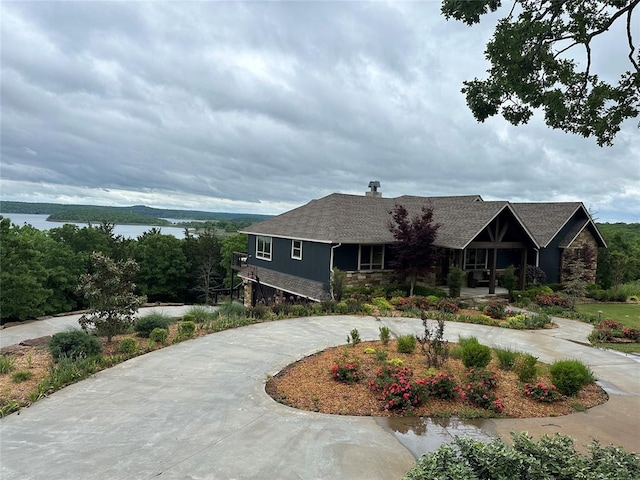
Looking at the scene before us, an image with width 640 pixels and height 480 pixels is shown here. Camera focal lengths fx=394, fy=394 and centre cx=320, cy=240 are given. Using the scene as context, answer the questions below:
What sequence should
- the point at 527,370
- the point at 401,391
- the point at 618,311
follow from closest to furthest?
the point at 401,391, the point at 527,370, the point at 618,311

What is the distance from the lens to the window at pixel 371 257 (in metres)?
19.5

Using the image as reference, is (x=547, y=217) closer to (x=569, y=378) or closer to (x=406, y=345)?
(x=406, y=345)

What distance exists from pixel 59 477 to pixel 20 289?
62.7 ft

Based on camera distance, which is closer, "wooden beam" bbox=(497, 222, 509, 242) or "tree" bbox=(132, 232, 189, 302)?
"wooden beam" bbox=(497, 222, 509, 242)

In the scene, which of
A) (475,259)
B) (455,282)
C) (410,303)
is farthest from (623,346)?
(475,259)

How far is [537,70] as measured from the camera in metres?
6.36

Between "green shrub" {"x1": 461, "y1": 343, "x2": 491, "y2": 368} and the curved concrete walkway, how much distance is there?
1797 millimetres

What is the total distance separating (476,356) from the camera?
25.3ft

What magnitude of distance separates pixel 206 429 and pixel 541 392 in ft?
17.7

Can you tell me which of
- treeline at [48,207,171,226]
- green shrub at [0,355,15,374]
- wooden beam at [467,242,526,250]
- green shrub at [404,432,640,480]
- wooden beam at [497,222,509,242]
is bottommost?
green shrub at [0,355,15,374]

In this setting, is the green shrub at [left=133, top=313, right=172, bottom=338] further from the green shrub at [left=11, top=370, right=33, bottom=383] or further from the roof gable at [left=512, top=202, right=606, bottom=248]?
the roof gable at [left=512, top=202, right=606, bottom=248]

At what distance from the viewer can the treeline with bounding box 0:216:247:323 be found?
63.9 ft

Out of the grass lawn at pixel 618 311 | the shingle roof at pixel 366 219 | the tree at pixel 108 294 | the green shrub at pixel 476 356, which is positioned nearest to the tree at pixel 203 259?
the shingle roof at pixel 366 219

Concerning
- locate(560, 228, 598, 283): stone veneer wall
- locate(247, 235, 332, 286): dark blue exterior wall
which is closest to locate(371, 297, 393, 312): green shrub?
locate(247, 235, 332, 286): dark blue exterior wall
